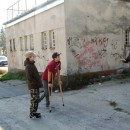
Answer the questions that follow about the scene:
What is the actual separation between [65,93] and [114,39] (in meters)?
5.39

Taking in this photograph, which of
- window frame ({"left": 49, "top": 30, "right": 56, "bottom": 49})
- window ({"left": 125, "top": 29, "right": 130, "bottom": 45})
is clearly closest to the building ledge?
window frame ({"left": 49, "top": 30, "right": 56, "bottom": 49})

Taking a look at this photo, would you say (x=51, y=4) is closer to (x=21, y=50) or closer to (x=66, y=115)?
(x=21, y=50)

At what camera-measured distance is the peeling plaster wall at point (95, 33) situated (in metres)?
13.8

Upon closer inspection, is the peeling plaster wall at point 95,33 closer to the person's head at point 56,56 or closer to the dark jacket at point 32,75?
the person's head at point 56,56

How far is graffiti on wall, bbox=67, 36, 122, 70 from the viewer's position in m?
13.9

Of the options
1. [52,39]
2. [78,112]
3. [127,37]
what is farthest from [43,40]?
[78,112]

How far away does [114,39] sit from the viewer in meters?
15.3

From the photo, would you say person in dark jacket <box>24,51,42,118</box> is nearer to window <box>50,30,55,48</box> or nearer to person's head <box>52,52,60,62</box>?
person's head <box>52,52,60,62</box>

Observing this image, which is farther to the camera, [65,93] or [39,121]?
[65,93]

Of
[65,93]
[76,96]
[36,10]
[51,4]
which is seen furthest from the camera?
[36,10]

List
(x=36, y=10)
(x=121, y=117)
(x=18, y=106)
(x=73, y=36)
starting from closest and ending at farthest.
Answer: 1. (x=121, y=117)
2. (x=18, y=106)
3. (x=73, y=36)
4. (x=36, y=10)

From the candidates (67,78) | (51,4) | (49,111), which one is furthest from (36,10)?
(49,111)

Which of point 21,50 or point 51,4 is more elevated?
point 51,4

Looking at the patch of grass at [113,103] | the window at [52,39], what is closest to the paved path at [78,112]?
the patch of grass at [113,103]
